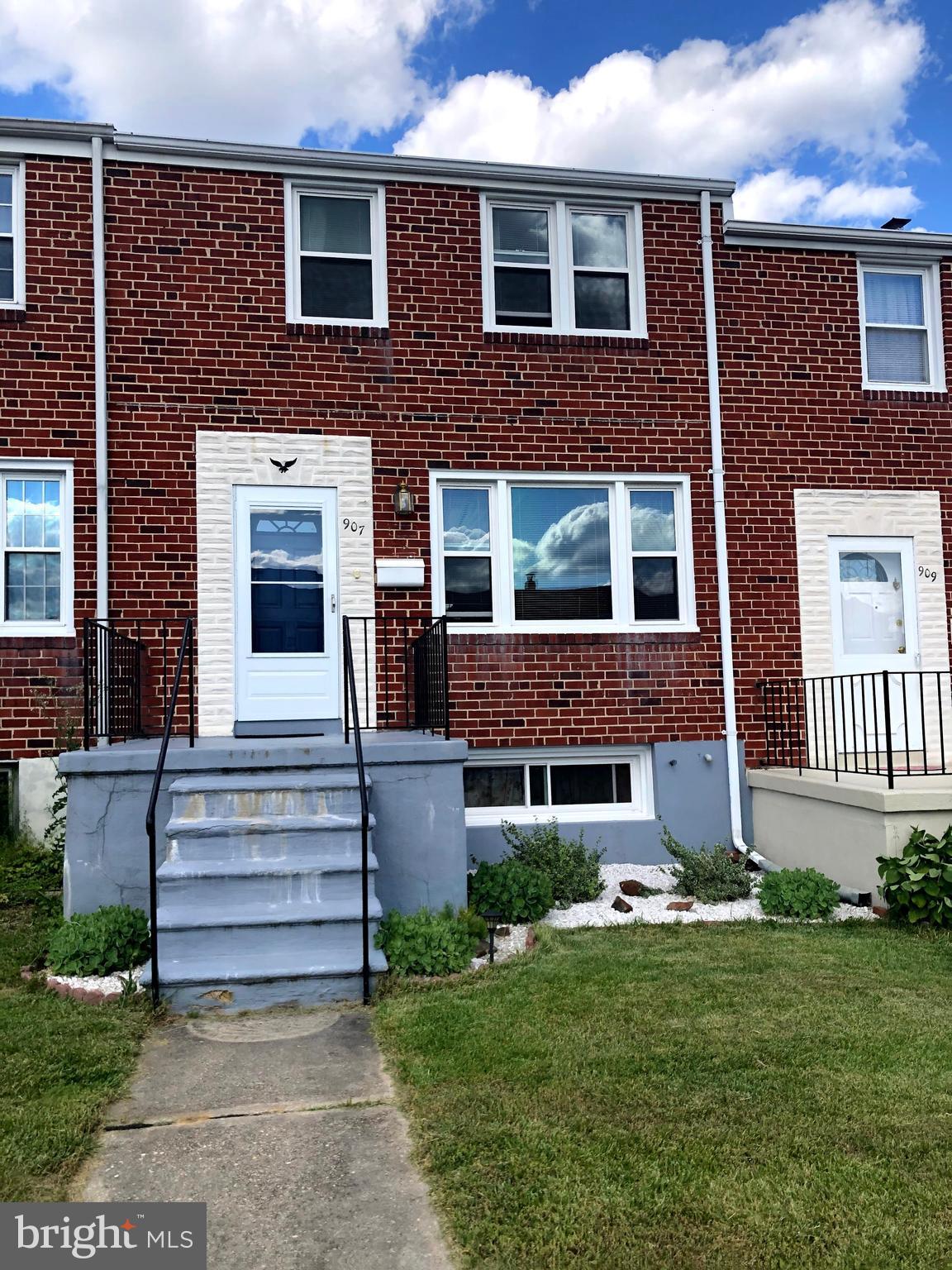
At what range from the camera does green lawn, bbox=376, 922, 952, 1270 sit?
9.77ft

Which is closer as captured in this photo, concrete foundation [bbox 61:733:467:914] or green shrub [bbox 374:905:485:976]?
green shrub [bbox 374:905:485:976]

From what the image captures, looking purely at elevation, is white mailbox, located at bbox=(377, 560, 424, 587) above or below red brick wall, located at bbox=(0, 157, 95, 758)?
below

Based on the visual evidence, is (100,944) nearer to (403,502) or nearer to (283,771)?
(283,771)

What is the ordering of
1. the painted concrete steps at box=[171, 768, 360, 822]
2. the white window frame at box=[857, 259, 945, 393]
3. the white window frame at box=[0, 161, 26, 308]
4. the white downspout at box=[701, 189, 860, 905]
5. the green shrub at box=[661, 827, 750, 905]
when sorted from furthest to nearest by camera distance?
the white window frame at box=[857, 259, 945, 393] < the white downspout at box=[701, 189, 860, 905] < the white window frame at box=[0, 161, 26, 308] < the green shrub at box=[661, 827, 750, 905] < the painted concrete steps at box=[171, 768, 360, 822]

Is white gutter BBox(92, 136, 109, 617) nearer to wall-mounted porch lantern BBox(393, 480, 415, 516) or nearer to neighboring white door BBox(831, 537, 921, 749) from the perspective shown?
wall-mounted porch lantern BBox(393, 480, 415, 516)

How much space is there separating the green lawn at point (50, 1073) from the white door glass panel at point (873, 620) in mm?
6906

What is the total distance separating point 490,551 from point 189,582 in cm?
255

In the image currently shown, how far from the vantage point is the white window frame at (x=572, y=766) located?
354 inches

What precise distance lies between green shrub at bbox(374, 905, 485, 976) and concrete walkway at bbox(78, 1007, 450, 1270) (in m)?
0.84

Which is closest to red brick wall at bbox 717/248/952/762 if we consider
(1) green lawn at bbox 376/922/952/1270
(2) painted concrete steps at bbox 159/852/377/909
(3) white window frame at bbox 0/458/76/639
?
(1) green lawn at bbox 376/922/952/1270

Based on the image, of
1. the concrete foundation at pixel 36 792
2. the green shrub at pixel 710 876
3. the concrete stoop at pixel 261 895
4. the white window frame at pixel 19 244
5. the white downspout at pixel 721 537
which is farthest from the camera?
the white downspout at pixel 721 537

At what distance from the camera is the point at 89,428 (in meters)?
8.50

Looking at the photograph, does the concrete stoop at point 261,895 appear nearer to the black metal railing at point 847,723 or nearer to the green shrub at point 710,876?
the green shrub at point 710,876

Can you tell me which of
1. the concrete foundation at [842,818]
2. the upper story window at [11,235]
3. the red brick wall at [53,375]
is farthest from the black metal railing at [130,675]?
the concrete foundation at [842,818]
